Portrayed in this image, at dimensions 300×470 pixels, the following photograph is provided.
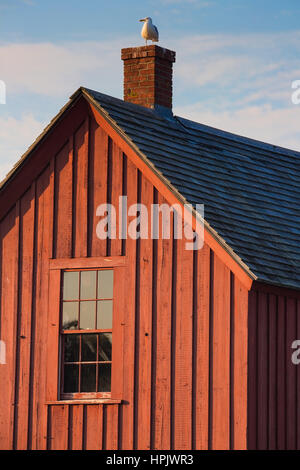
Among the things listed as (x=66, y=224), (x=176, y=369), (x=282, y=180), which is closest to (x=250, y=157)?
(x=282, y=180)

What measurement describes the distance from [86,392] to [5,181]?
3.41 m

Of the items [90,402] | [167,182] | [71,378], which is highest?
[167,182]

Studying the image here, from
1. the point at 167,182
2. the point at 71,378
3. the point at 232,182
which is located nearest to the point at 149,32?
the point at 232,182

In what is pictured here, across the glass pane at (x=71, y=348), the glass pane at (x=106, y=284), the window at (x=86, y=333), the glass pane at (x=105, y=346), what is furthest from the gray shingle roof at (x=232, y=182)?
the glass pane at (x=71, y=348)

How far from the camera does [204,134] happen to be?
17250 mm

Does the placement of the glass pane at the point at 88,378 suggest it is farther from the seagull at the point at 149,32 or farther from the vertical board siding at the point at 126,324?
the seagull at the point at 149,32

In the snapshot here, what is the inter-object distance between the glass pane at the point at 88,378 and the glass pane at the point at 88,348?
11 centimetres

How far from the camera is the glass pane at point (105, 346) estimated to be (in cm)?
1439

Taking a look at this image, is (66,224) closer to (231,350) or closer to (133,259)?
(133,259)

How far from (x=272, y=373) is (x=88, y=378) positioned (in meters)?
2.64

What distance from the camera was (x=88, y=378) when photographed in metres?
14.5

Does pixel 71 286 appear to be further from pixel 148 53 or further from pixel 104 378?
pixel 148 53

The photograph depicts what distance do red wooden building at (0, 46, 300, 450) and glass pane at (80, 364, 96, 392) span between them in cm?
2

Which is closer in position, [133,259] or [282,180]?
[133,259]
